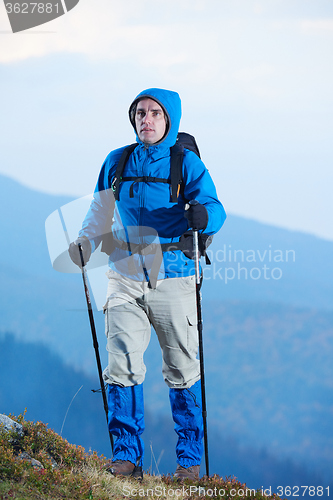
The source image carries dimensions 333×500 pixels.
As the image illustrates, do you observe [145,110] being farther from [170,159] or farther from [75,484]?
[75,484]

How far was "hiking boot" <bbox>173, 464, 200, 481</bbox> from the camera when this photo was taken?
3.68 meters

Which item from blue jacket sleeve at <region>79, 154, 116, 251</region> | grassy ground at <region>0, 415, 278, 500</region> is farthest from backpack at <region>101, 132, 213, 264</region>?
grassy ground at <region>0, 415, 278, 500</region>

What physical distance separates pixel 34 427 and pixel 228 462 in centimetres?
737

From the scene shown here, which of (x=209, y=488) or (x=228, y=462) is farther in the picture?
(x=228, y=462)

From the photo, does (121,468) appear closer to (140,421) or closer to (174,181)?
(140,421)

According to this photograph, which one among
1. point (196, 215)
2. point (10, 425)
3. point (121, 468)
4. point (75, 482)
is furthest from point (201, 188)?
point (10, 425)

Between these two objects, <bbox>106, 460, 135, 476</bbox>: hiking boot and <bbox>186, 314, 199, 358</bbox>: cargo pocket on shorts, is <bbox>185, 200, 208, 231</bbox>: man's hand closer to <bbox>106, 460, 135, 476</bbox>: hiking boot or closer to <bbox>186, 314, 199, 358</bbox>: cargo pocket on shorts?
<bbox>186, 314, 199, 358</bbox>: cargo pocket on shorts

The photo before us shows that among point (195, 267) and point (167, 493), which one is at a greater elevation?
point (195, 267)

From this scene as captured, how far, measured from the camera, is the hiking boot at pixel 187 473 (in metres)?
3.68

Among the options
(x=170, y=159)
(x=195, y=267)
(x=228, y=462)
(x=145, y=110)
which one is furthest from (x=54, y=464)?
(x=228, y=462)

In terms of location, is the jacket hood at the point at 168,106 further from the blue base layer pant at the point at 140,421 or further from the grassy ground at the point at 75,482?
the grassy ground at the point at 75,482

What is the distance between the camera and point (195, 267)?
344 centimetres

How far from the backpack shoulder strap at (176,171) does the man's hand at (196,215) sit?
0.75 feet

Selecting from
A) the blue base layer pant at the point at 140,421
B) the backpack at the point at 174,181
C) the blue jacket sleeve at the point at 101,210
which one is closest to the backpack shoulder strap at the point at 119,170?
the backpack at the point at 174,181
